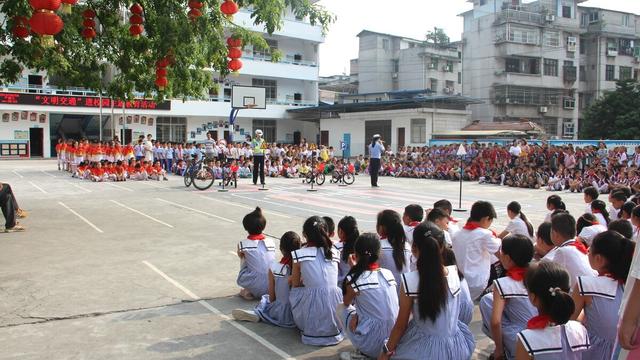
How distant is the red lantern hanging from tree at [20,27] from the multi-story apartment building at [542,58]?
130 ft

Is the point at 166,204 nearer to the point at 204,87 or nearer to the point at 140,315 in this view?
the point at 204,87

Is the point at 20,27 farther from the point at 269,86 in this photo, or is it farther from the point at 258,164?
the point at 269,86

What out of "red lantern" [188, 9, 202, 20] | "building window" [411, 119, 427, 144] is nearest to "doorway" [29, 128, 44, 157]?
"building window" [411, 119, 427, 144]

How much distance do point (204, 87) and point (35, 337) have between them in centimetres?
879

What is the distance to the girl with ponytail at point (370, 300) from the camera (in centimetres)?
416

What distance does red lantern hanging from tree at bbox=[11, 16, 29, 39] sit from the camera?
7840mm

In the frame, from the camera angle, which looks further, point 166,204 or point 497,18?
point 497,18

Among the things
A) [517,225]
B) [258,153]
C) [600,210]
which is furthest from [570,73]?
[517,225]

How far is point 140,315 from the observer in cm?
531

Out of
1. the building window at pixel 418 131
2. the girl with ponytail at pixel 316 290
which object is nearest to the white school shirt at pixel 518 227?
the girl with ponytail at pixel 316 290

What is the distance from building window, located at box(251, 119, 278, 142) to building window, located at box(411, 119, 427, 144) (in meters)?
15.3

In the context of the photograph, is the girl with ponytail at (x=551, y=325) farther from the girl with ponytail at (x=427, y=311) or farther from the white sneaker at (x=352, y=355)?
the white sneaker at (x=352, y=355)

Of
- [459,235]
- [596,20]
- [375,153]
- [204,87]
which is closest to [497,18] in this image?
[596,20]

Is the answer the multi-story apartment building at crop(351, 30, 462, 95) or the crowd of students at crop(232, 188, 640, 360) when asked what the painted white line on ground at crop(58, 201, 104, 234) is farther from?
the multi-story apartment building at crop(351, 30, 462, 95)
